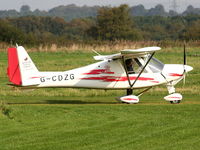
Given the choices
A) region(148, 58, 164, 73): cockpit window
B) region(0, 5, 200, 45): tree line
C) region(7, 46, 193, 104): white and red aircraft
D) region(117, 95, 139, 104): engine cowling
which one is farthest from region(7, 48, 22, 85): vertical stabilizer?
region(0, 5, 200, 45): tree line

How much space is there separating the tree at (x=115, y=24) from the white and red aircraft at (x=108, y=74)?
6321cm

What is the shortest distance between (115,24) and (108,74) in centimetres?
6567

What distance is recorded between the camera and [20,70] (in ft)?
67.2

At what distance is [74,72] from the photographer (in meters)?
20.8

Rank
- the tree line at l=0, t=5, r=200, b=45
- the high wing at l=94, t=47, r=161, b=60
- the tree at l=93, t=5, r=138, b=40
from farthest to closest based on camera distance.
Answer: the tree at l=93, t=5, r=138, b=40 < the tree line at l=0, t=5, r=200, b=45 < the high wing at l=94, t=47, r=161, b=60

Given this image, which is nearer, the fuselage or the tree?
the fuselage

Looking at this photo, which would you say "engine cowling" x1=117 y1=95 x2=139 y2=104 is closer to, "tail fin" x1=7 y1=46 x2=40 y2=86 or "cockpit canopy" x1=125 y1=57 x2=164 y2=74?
"cockpit canopy" x1=125 y1=57 x2=164 y2=74

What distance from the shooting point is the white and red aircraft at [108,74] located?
2052 cm

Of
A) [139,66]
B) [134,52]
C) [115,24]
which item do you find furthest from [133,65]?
[115,24]

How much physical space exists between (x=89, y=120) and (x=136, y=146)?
3.54 m

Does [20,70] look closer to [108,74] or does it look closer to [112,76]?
[108,74]

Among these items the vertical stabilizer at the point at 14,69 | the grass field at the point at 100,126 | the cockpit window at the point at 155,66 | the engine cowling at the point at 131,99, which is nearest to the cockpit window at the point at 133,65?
the cockpit window at the point at 155,66

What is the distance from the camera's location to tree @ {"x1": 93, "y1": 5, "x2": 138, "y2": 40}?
85031mm

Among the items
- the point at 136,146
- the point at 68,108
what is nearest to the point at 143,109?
the point at 68,108
